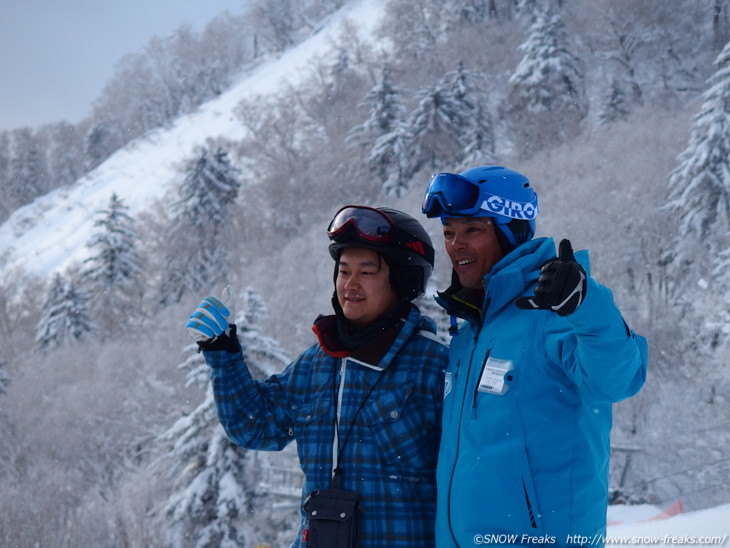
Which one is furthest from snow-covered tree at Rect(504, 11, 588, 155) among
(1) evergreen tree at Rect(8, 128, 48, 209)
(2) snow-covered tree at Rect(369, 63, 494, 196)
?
(1) evergreen tree at Rect(8, 128, 48, 209)

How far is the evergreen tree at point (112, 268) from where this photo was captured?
103 feet

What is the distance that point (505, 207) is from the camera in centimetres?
264

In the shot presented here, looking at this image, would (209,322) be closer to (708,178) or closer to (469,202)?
(469,202)

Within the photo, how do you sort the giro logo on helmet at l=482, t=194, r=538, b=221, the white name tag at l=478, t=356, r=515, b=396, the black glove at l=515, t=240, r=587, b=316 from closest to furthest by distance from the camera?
the black glove at l=515, t=240, r=587, b=316 → the white name tag at l=478, t=356, r=515, b=396 → the giro logo on helmet at l=482, t=194, r=538, b=221

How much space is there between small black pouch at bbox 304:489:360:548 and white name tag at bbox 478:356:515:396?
0.73 meters

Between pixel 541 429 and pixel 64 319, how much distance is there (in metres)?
33.1

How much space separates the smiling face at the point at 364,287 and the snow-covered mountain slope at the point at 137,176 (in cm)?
4498

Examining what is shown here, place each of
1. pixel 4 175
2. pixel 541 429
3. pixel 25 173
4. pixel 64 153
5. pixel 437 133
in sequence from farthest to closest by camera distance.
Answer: pixel 64 153, pixel 4 175, pixel 25 173, pixel 437 133, pixel 541 429

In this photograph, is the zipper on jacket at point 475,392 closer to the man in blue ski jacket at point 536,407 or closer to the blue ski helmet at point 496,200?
the man in blue ski jacket at point 536,407

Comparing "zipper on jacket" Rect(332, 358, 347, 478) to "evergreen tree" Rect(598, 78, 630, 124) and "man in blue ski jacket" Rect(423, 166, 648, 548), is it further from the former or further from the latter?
"evergreen tree" Rect(598, 78, 630, 124)

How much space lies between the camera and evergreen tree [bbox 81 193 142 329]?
3147 cm

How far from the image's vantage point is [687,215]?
19.2 meters

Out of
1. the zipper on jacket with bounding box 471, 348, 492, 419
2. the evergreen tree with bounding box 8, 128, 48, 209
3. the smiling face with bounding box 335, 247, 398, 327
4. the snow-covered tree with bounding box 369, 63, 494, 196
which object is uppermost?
the evergreen tree with bounding box 8, 128, 48, 209

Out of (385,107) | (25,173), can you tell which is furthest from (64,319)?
(25,173)
